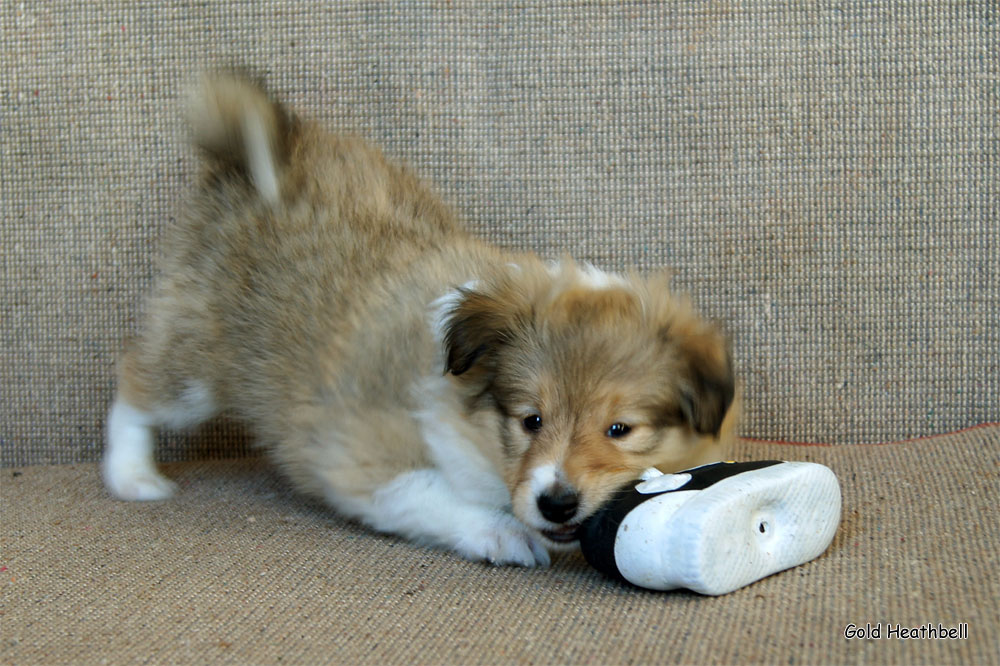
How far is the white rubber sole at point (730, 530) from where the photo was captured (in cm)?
203

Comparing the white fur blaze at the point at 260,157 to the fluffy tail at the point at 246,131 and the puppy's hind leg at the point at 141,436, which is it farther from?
the puppy's hind leg at the point at 141,436

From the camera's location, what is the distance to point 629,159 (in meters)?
3.62

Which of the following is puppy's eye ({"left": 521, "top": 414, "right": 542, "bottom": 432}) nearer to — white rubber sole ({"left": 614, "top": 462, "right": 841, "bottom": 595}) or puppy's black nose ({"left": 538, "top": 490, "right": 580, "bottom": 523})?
puppy's black nose ({"left": 538, "top": 490, "right": 580, "bottom": 523})

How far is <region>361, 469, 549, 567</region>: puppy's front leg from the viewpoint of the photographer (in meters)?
2.51

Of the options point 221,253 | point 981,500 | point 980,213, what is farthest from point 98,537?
point 980,213

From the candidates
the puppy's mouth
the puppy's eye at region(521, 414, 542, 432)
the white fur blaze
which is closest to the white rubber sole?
the puppy's mouth

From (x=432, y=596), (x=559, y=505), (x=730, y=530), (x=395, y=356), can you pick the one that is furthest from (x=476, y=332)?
(x=730, y=530)

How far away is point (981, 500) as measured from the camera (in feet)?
8.81

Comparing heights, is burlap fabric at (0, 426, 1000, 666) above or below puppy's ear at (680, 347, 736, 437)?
below

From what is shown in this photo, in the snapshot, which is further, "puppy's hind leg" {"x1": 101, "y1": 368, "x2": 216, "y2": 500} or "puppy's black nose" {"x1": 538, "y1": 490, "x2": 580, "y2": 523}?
"puppy's hind leg" {"x1": 101, "y1": 368, "x2": 216, "y2": 500}

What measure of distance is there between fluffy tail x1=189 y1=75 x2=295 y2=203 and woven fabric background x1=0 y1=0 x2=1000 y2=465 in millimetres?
563

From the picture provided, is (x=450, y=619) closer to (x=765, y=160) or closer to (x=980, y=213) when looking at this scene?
(x=765, y=160)

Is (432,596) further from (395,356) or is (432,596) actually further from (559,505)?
(395,356)

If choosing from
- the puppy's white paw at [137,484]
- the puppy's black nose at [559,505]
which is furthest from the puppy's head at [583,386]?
the puppy's white paw at [137,484]
